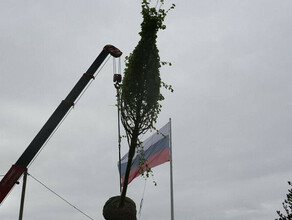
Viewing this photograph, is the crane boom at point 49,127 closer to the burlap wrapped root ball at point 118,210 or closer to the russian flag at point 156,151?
the russian flag at point 156,151

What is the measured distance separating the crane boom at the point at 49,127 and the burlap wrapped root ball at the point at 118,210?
592cm

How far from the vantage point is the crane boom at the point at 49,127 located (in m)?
17.9

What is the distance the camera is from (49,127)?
19.2m

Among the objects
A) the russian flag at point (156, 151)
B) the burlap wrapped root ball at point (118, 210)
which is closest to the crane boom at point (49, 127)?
the russian flag at point (156, 151)

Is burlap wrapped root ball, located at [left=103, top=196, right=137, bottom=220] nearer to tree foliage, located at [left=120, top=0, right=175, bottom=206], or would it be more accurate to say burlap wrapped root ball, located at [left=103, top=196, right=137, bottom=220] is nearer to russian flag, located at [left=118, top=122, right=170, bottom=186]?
tree foliage, located at [left=120, top=0, right=175, bottom=206]

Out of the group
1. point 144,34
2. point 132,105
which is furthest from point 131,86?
point 144,34

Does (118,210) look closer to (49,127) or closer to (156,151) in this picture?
(156,151)

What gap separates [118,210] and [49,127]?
7203 mm

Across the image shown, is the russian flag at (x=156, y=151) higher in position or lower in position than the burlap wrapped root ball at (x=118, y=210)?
higher

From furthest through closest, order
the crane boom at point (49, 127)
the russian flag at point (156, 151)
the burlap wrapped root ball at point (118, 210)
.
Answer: the russian flag at point (156, 151)
the crane boom at point (49, 127)
the burlap wrapped root ball at point (118, 210)

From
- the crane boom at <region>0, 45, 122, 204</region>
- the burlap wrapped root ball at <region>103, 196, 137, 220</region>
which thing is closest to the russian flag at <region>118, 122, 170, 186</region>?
the burlap wrapped root ball at <region>103, 196, 137, 220</region>

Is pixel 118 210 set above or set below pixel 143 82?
below

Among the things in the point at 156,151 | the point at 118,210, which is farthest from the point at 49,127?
the point at 118,210

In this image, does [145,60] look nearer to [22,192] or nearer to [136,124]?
[136,124]
